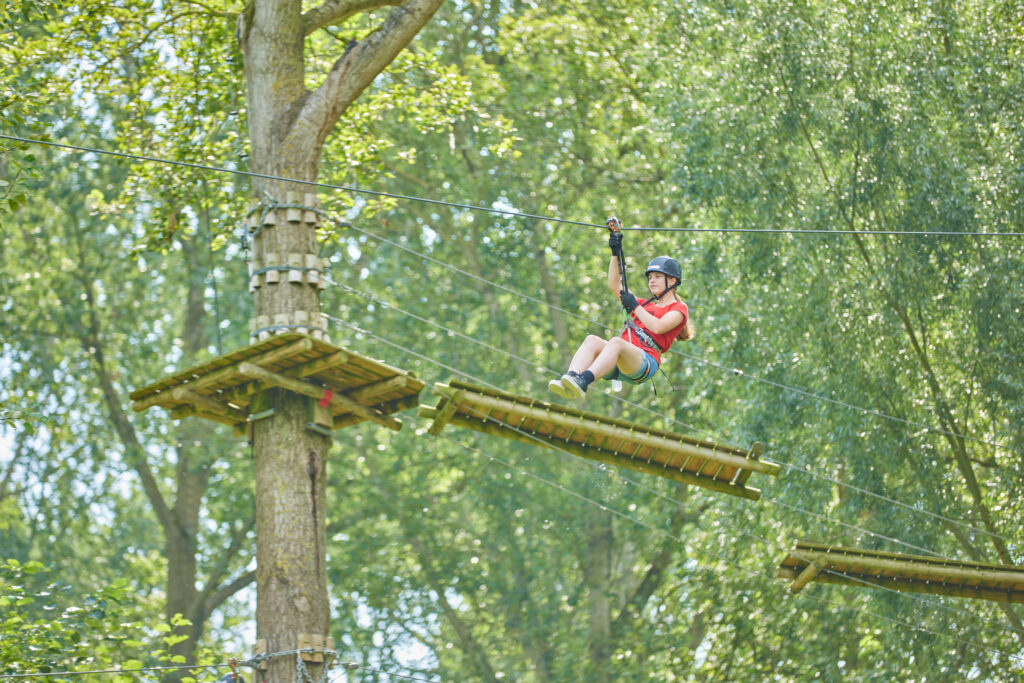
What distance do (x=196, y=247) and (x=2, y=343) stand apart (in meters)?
3.33

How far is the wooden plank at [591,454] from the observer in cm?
770

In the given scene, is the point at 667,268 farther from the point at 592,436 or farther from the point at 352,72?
the point at 352,72

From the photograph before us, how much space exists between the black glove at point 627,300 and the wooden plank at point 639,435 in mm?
755

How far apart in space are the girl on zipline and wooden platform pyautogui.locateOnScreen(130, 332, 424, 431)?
1.11 m

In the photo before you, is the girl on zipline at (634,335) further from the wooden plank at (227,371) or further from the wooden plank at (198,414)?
the wooden plank at (198,414)

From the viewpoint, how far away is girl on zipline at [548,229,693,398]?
7480 millimetres

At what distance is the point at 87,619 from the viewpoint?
29.5 ft

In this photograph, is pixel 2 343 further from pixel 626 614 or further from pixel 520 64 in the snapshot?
pixel 626 614

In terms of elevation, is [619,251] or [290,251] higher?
[290,251]

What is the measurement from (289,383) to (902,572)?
14.4ft

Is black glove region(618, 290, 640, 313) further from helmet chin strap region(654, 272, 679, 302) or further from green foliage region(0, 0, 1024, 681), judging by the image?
green foliage region(0, 0, 1024, 681)

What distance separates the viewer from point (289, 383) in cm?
746

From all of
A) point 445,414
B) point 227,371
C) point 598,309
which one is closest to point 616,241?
point 445,414

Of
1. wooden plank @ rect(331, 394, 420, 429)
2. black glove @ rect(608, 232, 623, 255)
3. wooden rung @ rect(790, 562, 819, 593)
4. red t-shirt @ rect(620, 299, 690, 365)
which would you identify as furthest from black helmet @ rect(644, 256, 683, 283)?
wooden rung @ rect(790, 562, 819, 593)
